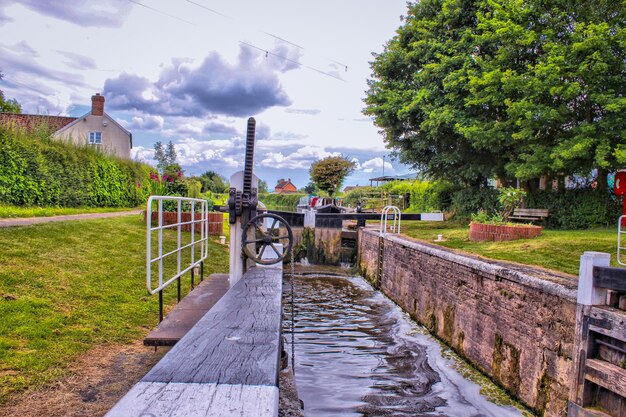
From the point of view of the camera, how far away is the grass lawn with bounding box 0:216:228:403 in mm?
4070

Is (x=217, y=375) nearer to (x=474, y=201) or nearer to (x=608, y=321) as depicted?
(x=608, y=321)

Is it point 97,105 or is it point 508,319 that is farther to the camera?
point 97,105

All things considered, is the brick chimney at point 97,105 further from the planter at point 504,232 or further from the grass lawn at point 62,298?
the planter at point 504,232

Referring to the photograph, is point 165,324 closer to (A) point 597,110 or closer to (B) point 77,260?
(B) point 77,260

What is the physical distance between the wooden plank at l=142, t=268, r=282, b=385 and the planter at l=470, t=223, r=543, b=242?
8305mm

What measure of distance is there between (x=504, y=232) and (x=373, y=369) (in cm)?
585

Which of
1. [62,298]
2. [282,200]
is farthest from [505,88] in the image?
[282,200]

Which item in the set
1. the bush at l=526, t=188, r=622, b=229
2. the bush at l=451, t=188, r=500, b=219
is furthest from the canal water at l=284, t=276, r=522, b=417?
the bush at l=451, t=188, r=500, b=219

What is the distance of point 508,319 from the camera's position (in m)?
5.82

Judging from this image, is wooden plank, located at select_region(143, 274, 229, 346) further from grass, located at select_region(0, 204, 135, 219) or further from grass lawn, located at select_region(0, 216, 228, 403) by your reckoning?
grass, located at select_region(0, 204, 135, 219)

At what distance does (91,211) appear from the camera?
14.6 metres

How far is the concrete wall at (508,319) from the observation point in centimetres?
478

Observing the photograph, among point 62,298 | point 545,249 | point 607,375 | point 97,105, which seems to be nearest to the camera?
point 607,375

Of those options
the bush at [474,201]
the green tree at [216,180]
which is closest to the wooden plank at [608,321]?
the bush at [474,201]
